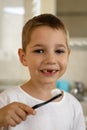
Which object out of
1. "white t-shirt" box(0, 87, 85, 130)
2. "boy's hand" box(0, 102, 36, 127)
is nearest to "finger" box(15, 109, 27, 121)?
"boy's hand" box(0, 102, 36, 127)

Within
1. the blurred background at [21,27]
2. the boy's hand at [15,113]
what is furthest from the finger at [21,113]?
the blurred background at [21,27]

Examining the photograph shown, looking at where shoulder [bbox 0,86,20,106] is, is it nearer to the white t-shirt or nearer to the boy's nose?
the white t-shirt

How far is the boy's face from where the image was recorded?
2.32 feet

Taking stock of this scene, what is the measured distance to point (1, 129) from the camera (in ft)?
2.26

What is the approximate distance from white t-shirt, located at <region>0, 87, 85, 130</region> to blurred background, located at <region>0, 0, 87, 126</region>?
85 centimetres

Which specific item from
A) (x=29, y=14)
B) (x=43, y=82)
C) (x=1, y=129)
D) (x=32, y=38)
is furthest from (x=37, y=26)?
(x=29, y=14)

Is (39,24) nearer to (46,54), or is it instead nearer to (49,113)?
(46,54)

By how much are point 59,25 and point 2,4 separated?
96 cm

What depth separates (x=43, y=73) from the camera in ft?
2.38

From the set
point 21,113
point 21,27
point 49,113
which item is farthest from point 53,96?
point 21,27

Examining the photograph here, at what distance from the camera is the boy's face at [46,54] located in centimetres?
Result: 71

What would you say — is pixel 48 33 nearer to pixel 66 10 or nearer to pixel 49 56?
pixel 49 56

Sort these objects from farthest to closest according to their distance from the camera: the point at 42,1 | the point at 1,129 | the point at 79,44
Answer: the point at 79,44 < the point at 42,1 < the point at 1,129

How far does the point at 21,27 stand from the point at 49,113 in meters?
0.95
